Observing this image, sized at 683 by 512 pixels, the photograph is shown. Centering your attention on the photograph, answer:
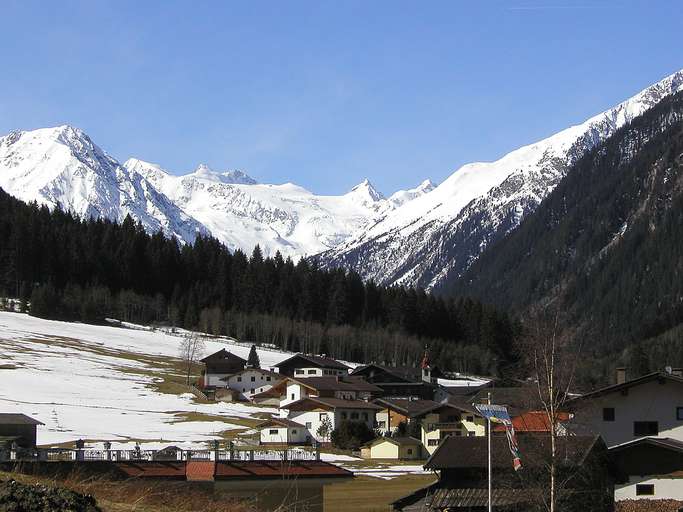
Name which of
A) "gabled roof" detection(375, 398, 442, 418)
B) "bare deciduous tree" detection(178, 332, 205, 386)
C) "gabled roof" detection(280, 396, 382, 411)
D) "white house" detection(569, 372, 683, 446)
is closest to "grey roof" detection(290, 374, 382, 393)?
"gabled roof" detection(375, 398, 442, 418)

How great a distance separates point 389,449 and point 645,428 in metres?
37.5

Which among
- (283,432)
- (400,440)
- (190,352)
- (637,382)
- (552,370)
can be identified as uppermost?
(190,352)

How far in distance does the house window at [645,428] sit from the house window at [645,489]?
6.42 m

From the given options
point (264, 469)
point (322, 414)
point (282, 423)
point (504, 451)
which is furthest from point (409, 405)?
point (504, 451)

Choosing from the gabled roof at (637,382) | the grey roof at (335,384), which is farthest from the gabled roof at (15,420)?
the grey roof at (335,384)

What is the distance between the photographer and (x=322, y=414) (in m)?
98.4

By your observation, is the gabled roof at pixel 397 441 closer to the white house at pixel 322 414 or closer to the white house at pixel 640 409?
the white house at pixel 322 414

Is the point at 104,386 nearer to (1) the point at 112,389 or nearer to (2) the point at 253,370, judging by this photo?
(1) the point at 112,389

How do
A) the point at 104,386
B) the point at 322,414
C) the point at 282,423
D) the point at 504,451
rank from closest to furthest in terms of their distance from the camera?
1. the point at 504,451
2. the point at 282,423
3. the point at 322,414
4. the point at 104,386

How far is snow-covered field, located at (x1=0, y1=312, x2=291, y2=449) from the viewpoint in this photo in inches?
3297

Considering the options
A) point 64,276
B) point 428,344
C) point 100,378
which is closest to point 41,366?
point 100,378

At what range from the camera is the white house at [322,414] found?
97000 mm

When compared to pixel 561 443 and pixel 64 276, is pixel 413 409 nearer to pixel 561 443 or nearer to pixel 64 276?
pixel 561 443

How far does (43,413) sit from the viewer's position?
8900 centimetres
